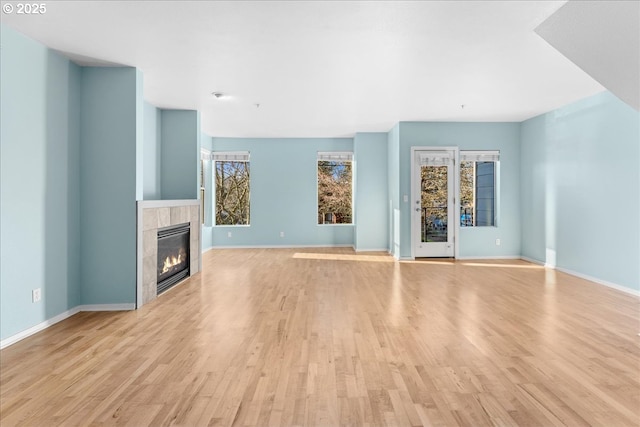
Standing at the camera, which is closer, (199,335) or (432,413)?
(432,413)

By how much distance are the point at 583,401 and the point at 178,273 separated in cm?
477

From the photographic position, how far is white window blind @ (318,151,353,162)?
8.67 meters

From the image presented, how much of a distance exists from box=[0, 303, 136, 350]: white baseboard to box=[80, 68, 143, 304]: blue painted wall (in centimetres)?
5

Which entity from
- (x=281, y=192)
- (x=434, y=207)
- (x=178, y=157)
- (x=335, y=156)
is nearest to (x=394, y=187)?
(x=434, y=207)

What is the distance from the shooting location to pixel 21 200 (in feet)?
10.1

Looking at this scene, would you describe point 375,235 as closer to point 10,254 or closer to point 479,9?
point 479,9

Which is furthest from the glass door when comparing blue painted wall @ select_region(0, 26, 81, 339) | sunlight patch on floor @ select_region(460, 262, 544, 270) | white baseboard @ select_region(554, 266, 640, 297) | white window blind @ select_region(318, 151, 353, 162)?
blue painted wall @ select_region(0, 26, 81, 339)

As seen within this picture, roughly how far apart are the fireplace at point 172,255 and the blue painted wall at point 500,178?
3.94 metres

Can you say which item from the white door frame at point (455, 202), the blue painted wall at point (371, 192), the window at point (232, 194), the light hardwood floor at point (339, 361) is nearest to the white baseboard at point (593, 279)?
the light hardwood floor at point (339, 361)

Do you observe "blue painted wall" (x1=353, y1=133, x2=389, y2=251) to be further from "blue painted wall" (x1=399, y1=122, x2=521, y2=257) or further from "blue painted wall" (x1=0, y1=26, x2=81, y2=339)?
"blue painted wall" (x1=0, y1=26, x2=81, y2=339)

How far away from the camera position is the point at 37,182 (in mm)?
3248

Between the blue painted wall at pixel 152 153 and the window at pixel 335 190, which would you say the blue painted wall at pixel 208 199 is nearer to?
the blue painted wall at pixel 152 153

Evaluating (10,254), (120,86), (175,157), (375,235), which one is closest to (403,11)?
(120,86)

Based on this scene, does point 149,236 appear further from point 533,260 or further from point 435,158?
point 533,260
